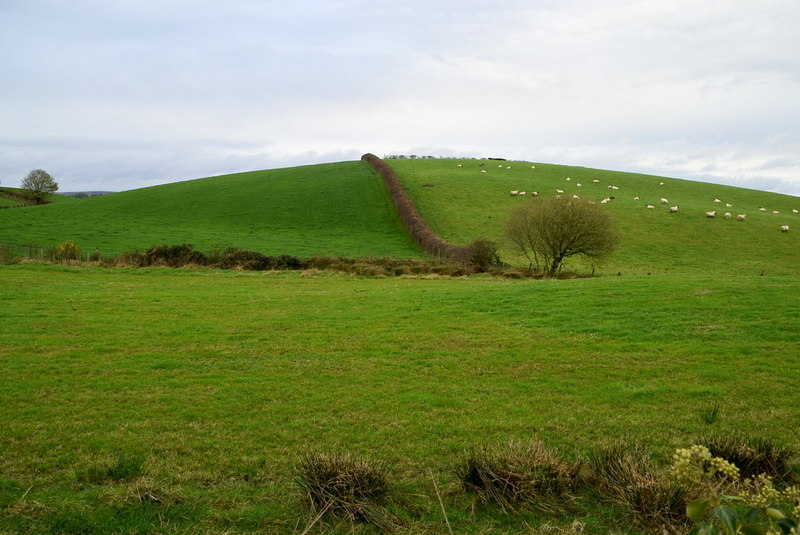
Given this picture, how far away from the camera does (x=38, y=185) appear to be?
106 meters

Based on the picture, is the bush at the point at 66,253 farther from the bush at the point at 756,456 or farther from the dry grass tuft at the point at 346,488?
the bush at the point at 756,456

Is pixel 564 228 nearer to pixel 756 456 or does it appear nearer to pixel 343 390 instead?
pixel 343 390

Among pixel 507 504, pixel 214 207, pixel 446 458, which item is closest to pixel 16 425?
pixel 446 458

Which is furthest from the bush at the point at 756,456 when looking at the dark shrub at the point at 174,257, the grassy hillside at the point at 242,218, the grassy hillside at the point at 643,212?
the grassy hillside at the point at 242,218

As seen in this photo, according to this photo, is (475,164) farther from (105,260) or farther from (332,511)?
(332,511)

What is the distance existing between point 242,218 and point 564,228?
1715 inches

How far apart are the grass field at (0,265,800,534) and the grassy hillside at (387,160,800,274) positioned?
1209 inches

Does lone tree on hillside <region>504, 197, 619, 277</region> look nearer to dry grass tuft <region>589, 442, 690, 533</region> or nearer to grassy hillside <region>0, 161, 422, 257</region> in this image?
grassy hillside <region>0, 161, 422, 257</region>

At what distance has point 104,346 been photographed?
49.7 ft

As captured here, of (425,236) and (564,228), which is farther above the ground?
(564,228)

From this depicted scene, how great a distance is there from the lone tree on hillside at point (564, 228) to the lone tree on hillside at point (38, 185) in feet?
341

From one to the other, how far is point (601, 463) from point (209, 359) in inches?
411

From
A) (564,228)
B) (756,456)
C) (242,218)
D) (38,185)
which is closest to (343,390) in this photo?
(756,456)

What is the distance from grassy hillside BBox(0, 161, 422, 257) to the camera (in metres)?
53.0
